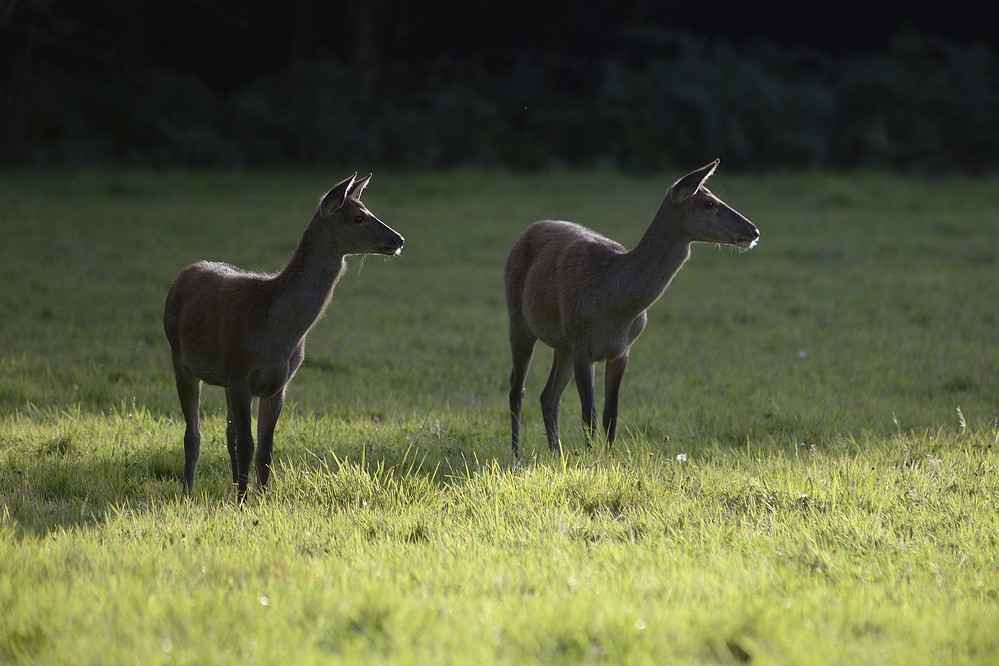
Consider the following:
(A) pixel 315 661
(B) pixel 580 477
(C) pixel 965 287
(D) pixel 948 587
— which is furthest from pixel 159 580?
(C) pixel 965 287

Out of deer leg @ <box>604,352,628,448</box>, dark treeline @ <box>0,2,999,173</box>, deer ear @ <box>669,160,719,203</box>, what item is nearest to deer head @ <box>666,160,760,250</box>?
deer ear @ <box>669,160,719,203</box>

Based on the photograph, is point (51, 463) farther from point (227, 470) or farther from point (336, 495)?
point (336, 495)

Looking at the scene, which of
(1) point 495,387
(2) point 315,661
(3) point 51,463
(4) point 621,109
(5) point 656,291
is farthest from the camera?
(4) point 621,109

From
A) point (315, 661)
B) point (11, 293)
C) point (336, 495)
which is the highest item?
point (315, 661)

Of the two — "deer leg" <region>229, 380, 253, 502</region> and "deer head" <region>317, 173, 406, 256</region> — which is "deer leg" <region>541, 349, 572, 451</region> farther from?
"deer leg" <region>229, 380, 253, 502</region>

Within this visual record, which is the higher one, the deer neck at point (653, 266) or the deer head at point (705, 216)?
the deer head at point (705, 216)

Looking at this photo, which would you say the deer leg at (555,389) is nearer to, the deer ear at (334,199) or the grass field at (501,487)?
the grass field at (501,487)

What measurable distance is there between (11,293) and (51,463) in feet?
17.2

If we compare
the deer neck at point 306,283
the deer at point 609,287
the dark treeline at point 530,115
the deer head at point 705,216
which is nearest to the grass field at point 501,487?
the deer at point 609,287

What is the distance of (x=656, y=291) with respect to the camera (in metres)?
6.61

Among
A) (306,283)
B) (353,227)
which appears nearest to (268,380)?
(306,283)

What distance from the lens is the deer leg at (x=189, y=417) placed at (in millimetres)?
6094

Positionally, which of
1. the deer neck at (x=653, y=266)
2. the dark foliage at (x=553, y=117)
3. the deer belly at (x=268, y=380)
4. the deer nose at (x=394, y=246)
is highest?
the deer nose at (x=394, y=246)

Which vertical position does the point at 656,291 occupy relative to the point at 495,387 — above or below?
above
